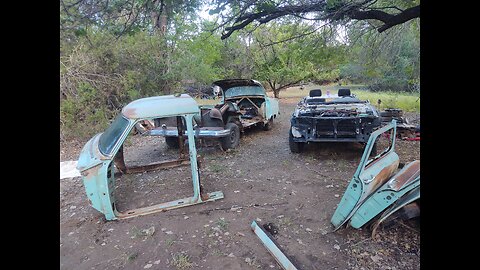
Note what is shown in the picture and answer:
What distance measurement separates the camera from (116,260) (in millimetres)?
3346

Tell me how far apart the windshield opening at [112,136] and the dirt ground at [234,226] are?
105 centimetres

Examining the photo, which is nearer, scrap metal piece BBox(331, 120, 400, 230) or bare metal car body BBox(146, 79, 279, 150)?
scrap metal piece BBox(331, 120, 400, 230)

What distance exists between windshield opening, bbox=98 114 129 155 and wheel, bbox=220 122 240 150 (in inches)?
136

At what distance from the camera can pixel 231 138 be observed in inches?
312

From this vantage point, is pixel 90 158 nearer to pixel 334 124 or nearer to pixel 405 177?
pixel 405 177

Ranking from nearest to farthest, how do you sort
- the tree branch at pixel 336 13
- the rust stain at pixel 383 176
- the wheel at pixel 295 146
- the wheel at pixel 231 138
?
the rust stain at pixel 383 176
the tree branch at pixel 336 13
the wheel at pixel 295 146
the wheel at pixel 231 138

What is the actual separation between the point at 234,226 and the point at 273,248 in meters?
0.77

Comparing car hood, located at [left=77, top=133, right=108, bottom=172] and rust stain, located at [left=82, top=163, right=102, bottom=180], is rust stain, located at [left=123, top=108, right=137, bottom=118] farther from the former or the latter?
rust stain, located at [left=82, top=163, right=102, bottom=180]

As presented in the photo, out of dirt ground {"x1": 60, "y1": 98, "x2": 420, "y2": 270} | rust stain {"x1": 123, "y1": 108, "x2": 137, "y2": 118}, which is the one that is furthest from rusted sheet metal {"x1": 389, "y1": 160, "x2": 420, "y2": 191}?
rust stain {"x1": 123, "y1": 108, "x2": 137, "y2": 118}

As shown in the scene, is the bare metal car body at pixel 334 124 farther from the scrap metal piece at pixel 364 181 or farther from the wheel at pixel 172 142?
the wheel at pixel 172 142

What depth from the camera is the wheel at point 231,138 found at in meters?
7.68

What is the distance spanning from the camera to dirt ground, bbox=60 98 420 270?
325 centimetres

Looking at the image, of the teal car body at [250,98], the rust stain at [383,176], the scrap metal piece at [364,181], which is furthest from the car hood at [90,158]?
the teal car body at [250,98]
